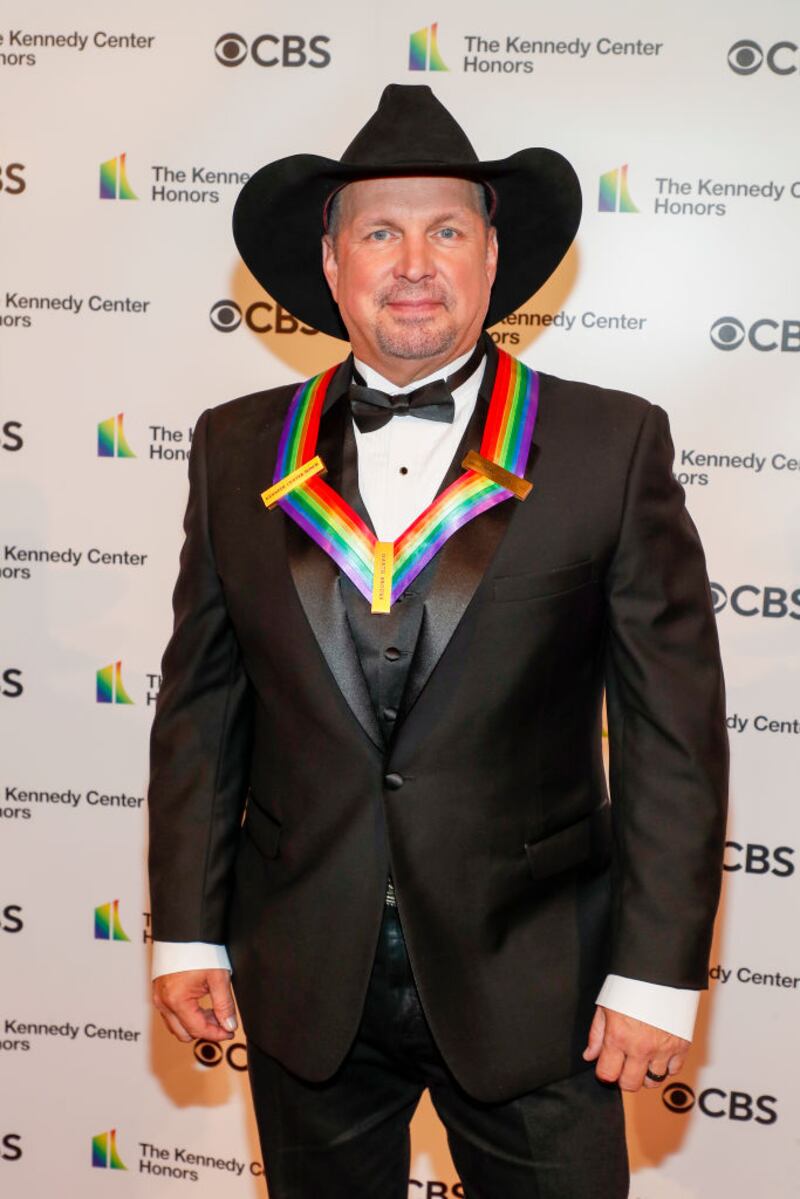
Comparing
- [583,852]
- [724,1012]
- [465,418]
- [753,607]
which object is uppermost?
[465,418]

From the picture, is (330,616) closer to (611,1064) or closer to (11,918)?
(611,1064)

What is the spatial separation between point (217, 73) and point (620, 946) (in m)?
2.05

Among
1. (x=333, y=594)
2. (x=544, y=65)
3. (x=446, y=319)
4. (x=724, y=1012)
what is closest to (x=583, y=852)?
(x=333, y=594)

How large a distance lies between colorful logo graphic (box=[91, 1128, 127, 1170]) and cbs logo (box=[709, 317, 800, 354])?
2.41 meters

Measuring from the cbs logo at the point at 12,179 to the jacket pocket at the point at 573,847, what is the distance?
1957 mm

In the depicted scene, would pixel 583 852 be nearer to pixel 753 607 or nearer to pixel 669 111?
pixel 753 607

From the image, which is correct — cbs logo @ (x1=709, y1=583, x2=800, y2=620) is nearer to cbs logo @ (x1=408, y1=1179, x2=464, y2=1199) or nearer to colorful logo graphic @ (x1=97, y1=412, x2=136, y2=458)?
colorful logo graphic @ (x1=97, y1=412, x2=136, y2=458)

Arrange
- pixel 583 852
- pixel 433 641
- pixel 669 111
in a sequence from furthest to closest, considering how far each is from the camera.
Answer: pixel 669 111
pixel 583 852
pixel 433 641

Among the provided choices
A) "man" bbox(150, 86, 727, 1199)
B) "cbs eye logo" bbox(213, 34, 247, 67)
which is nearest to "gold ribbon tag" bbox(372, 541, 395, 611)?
"man" bbox(150, 86, 727, 1199)

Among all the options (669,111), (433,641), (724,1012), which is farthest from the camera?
(724,1012)

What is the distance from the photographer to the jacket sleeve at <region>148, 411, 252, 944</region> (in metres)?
1.82

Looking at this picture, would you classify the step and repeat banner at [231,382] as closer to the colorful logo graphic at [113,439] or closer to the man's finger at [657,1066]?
the colorful logo graphic at [113,439]

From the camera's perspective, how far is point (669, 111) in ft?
8.38

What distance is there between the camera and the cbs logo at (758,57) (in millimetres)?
2506
